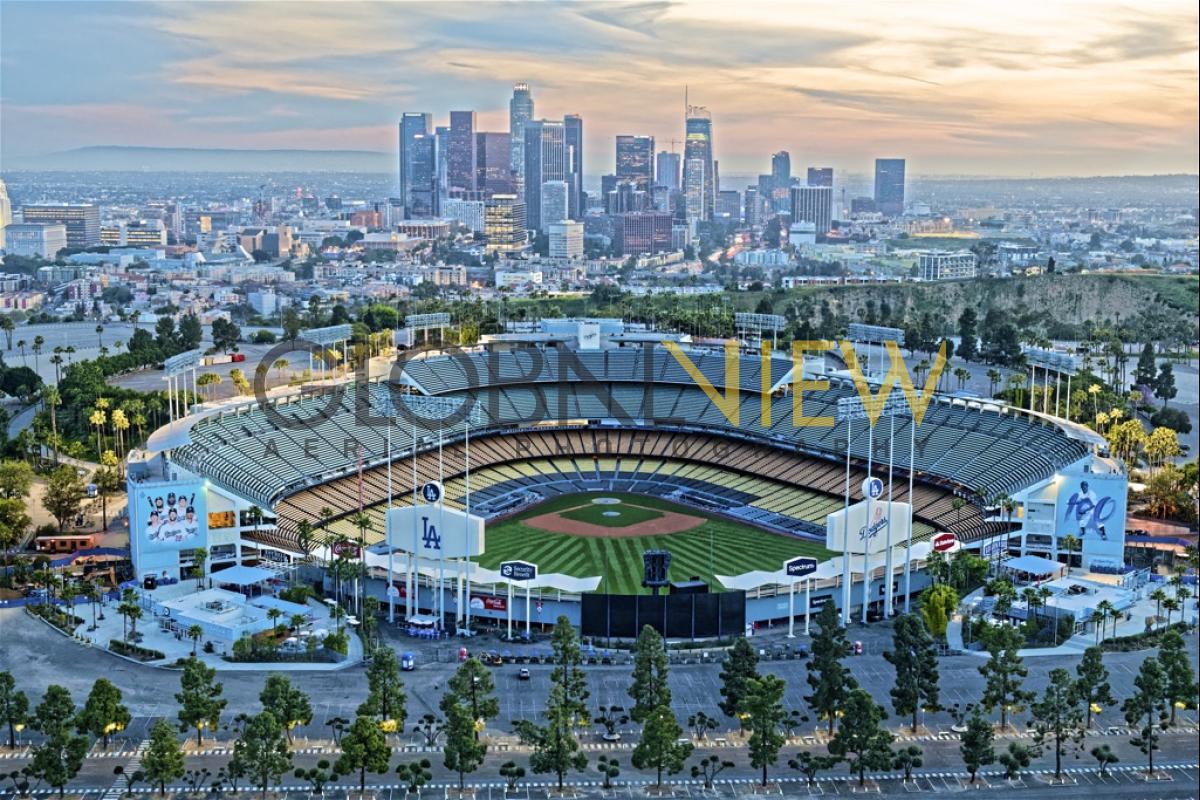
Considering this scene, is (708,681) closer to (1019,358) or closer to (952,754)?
(952,754)

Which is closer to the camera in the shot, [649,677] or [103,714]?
[103,714]

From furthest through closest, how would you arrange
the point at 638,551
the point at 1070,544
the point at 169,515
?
the point at 638,551
the point at 1070,544
the point at 169,515

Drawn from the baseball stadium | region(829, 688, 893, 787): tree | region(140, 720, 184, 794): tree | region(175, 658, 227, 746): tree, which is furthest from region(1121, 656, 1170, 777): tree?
region(140, 720, 184, 794): tree

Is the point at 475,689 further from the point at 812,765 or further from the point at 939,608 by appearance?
the point at 939,608

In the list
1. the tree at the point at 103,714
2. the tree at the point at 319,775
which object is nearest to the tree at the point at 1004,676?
the tree at the point at 319,775

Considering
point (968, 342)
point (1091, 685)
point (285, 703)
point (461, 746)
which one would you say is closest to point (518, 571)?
point (285, 703)

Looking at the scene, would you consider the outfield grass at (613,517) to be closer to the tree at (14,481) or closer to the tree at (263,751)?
the tree at (14,481)
